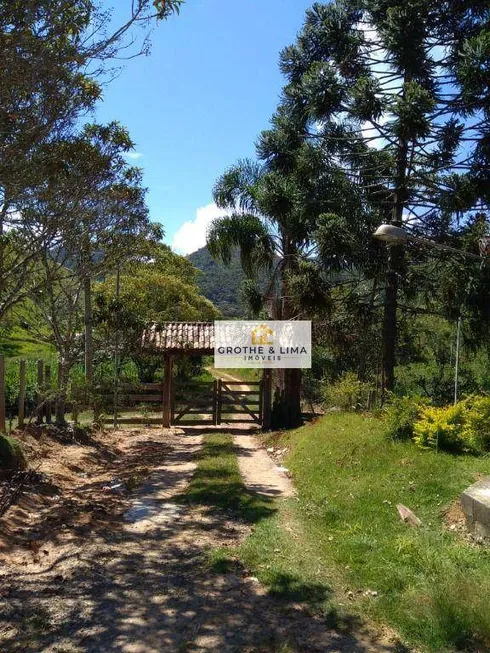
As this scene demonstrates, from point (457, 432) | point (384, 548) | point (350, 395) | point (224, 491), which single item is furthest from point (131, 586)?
point (350, 395)

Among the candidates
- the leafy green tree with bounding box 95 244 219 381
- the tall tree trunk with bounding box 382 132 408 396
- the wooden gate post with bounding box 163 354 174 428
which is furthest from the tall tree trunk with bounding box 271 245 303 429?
the leafy green tree with bounding box 95 244 219 381

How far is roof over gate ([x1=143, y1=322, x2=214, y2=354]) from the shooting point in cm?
1658

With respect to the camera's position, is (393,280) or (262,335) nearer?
(393,280)

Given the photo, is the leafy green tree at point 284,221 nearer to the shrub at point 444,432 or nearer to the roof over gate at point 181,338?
the roof over gate at point 181,338

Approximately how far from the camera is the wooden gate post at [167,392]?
55.7 ft

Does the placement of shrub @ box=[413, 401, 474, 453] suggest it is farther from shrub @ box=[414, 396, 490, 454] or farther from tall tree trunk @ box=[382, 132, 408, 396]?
tall tree trunk @ box=[382, 132, 408, 396]

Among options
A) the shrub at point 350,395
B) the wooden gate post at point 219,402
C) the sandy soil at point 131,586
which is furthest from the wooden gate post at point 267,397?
the sandy soil at point 131,586

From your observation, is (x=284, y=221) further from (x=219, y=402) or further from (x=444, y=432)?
(x=444, y=432)

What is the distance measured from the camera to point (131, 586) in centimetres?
489

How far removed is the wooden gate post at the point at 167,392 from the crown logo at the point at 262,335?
262cm

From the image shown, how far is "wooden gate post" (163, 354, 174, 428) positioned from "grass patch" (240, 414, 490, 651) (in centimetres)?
821

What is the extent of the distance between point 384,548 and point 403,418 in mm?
3574

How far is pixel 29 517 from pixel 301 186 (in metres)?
10.5

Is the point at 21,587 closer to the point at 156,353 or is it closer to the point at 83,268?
the point at 83,268
